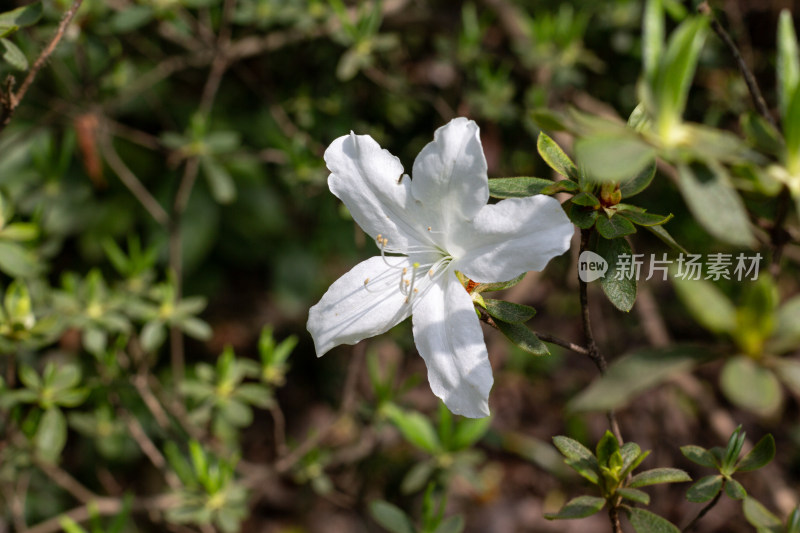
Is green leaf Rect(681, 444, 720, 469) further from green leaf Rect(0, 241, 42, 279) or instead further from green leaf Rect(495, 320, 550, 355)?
green leaf Rect(0, 241, 42, 279)

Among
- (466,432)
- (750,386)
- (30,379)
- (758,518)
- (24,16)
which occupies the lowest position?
(466,432)

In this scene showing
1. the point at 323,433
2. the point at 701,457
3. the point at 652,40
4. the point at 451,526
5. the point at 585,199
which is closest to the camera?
the point at 652,40

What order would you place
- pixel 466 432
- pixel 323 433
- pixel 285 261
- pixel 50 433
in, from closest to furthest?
pixel 50 433
pixel 466 432
pixel 323 433
pixel 285 261

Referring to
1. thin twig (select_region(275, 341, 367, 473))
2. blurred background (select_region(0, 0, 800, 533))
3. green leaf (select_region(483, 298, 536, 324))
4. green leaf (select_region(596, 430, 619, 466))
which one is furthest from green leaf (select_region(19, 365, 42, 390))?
green leaf (select_region(596, 430, 619, 466))

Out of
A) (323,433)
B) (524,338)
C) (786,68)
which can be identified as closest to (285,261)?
(323,433)

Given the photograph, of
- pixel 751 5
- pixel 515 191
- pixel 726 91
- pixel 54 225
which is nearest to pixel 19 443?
pixel 54 225

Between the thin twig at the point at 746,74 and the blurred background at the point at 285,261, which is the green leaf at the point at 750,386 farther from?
the blurred background at the point at 285,261

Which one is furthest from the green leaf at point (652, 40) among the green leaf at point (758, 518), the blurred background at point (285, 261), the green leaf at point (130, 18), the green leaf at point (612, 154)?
the green leaf at point (130, 18)

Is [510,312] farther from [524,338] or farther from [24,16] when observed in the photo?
[24,16]
